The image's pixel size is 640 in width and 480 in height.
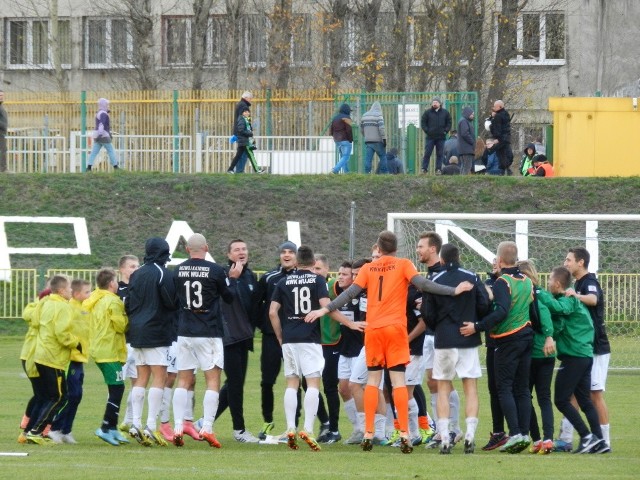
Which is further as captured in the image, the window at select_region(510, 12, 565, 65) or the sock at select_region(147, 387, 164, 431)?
the window at select_region(510, 12, 565, 65)

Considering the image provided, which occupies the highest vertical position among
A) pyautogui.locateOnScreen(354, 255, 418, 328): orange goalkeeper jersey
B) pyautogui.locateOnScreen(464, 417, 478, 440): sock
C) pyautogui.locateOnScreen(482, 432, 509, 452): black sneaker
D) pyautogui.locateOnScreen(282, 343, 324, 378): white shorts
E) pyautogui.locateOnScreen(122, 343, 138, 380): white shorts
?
pyautogui.locateOnScreen(354, 255, 418, 328): orange goalkeeper jersey

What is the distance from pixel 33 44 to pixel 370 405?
39.3m

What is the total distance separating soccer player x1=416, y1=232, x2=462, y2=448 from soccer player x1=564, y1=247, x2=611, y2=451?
1.29 m

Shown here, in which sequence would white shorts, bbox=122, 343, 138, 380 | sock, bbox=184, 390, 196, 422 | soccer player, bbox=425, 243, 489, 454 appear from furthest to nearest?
white shorts, bbox=122, 343, 138, 380 → sock, bbox=184, 390, 196, 422 → soccer player, bbox=425, 243, 489, 454

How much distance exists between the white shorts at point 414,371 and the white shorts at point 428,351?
89 mm

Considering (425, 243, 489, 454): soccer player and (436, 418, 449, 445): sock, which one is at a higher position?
(425, 243, 489, 454): soccer player

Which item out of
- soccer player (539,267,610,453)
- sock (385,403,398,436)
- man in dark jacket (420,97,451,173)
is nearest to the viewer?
soccer player (539,267,610,453)

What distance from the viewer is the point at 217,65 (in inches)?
1833

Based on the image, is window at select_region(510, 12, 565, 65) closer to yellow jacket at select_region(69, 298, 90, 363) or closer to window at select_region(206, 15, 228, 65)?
window at select_region(206, 15, 228, 65)

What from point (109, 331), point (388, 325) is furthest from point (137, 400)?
point (388, 325)

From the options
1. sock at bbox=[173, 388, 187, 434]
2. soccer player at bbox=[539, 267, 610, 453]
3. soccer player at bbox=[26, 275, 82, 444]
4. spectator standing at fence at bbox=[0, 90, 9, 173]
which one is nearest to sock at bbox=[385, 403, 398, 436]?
soccer player at bbox=[539, 267, 610, 453]

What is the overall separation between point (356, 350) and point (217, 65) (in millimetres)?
34233

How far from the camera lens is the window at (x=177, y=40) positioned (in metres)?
46.7

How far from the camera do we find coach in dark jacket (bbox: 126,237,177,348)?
12578mm
